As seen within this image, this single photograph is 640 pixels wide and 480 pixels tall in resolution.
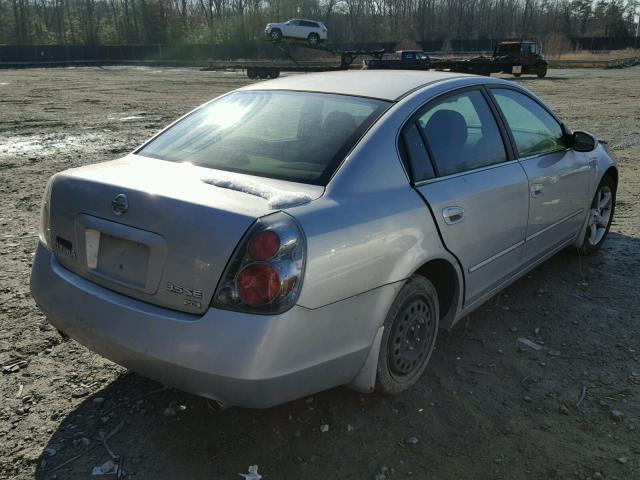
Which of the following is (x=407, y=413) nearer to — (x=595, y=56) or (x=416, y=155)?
(x=416, y=155)

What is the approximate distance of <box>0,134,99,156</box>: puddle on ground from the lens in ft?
32.9

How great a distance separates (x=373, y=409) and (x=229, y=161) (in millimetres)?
1439

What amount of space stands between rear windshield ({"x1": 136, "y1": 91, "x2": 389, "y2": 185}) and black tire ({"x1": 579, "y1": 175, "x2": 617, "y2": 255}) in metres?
2.76

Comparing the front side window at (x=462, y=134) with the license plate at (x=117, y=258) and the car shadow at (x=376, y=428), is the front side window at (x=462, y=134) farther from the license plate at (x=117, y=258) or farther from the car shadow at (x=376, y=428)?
the license plate at (x=117, y=258)

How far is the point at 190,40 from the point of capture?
76250 millimetres

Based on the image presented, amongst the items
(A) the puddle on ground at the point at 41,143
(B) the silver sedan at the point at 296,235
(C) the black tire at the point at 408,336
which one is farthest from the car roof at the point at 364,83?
(A) the puddle on ground at the point at 41,143

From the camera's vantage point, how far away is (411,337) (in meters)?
3.03

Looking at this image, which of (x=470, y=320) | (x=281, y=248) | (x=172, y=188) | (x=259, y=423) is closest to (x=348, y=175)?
(x=281, y=248)

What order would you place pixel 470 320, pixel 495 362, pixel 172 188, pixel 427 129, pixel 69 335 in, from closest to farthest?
pixel 172 188
pixel 69 335
pixel 427 129
pixel 495 362
pixel 470 320

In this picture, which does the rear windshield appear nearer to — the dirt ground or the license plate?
the license plate

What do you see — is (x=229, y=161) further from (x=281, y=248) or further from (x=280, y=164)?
(x=281, y=248)

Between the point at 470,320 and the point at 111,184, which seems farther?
the point at 470,320

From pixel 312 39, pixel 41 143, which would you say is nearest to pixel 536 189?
pixel 41 143

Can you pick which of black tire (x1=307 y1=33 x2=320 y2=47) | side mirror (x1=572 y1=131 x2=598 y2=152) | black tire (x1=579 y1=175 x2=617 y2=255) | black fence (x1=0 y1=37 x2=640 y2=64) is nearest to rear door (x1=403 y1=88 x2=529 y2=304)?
side mirror (x1=572 y1=131 x2=598 y2=152)
